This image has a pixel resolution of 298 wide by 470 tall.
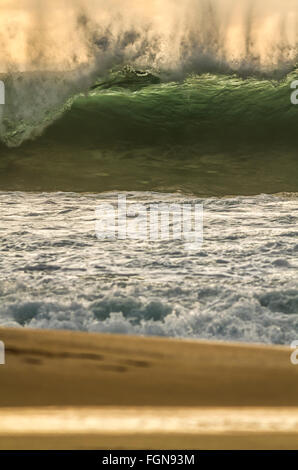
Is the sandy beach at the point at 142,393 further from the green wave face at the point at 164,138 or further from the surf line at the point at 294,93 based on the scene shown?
the surf line at the point at 294,93

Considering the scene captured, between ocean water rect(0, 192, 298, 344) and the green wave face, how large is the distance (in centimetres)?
307

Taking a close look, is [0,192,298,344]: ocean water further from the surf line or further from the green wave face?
the surf line

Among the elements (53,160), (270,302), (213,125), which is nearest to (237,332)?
(270,302)

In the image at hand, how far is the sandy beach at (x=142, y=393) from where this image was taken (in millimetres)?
629

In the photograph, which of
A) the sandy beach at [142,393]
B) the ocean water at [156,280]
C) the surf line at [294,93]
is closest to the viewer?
the sandy beach at [142,393]

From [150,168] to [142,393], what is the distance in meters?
6.73

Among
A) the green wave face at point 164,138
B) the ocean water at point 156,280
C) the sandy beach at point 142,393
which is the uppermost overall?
the green wave face at point 164,138

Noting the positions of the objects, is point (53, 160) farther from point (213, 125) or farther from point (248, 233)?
point (248, 233)

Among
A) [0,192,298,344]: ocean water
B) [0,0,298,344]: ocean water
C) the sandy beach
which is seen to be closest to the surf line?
[0,0,298,344]: ocean water

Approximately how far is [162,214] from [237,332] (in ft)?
7.09

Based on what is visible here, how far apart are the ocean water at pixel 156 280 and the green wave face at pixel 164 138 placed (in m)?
3.07

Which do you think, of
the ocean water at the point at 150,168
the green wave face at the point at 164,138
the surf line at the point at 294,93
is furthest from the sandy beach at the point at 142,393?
the surf line at the point at 294,93

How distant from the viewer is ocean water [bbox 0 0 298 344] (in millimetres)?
2123

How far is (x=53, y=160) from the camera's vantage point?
773 centimetres
